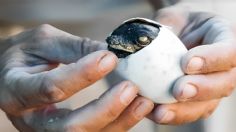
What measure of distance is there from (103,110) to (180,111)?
79 millimetres

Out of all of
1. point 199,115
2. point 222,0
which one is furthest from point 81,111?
point 222,0

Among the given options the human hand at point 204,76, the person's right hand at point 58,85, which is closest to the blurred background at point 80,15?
the person's right hand at point 58,85

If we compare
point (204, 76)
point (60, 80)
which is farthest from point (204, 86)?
point (60, 80)

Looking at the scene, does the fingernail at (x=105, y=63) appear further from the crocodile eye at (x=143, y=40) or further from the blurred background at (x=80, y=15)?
Result: the blurred background at (x=80, y=15)

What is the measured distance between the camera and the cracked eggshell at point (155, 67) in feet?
1.28

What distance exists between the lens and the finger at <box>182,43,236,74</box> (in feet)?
1.30

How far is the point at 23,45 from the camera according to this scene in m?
0.54

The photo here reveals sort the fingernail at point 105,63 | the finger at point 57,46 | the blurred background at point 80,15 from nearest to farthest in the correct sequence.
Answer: the fingernail at point 105,63 → the finger at point 57,46 → the blurred background at point 80,15

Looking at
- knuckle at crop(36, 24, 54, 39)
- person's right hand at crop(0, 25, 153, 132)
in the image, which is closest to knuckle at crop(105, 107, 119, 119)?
person's right hand at crop(0, 25, 153, 132)

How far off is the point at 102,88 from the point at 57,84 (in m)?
0.24

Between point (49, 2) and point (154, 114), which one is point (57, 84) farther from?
point (49, 2)

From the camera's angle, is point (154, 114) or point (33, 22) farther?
point (33, 22)

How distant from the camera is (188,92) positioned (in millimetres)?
396

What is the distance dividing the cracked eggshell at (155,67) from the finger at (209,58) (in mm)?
10
